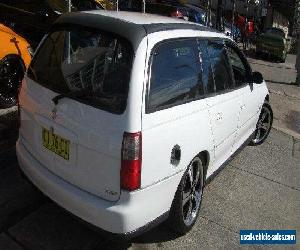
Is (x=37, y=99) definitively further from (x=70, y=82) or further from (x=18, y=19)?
(x=18, y=19)

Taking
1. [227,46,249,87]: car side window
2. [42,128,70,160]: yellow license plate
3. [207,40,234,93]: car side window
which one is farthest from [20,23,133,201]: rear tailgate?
[227,46,249,87]: car side window

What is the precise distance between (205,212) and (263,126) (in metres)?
2.72

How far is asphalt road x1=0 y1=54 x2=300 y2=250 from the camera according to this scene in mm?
3521

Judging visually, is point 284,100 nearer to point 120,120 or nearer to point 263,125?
point 263,125

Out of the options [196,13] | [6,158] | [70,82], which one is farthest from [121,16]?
[196,13]

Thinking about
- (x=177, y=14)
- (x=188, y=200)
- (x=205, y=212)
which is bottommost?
(x=205, y=212)

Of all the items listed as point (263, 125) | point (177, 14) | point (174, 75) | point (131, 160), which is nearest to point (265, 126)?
point (263, 125)

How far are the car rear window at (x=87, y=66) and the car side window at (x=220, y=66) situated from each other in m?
1.23

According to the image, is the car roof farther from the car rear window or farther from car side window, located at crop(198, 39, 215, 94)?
car side window, located at crop(198, 39, 215, 94)

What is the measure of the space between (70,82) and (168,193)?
3.81 ft

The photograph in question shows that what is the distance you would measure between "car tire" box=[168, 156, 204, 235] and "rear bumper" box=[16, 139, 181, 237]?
16 centimetres

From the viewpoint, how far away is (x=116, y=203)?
9.45ft

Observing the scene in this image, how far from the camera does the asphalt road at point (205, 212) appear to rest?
352 centimetres

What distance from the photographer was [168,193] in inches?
127
